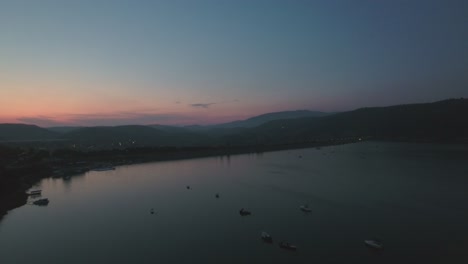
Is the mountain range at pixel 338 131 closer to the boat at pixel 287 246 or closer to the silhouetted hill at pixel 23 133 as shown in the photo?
the silhouetted hill at pixel 23 133

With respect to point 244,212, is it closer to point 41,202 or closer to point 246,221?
point 246,221

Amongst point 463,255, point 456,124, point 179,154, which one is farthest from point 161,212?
point 456,124

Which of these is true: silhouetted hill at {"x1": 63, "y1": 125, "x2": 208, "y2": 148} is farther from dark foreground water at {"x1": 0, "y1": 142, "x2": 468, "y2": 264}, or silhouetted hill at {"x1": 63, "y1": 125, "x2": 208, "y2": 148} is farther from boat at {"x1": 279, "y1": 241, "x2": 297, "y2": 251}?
boat at {"x1": 279, "y1": 241, "x2": 297, "y2": 251}

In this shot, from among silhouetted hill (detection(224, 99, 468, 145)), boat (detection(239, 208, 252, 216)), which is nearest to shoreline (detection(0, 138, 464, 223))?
silhouetted hill (detection(224, 99, 468, 145))

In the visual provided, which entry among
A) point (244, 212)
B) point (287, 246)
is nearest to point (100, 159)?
point (244, 212)

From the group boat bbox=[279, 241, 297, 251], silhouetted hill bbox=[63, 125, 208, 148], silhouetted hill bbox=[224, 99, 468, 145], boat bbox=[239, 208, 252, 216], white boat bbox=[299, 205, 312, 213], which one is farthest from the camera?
silhouetted hill bbox=[63, 125, 208, 148]

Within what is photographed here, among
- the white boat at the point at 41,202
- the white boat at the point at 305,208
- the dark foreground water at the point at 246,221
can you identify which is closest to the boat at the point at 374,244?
the dark foreground water at the point at 246,221
